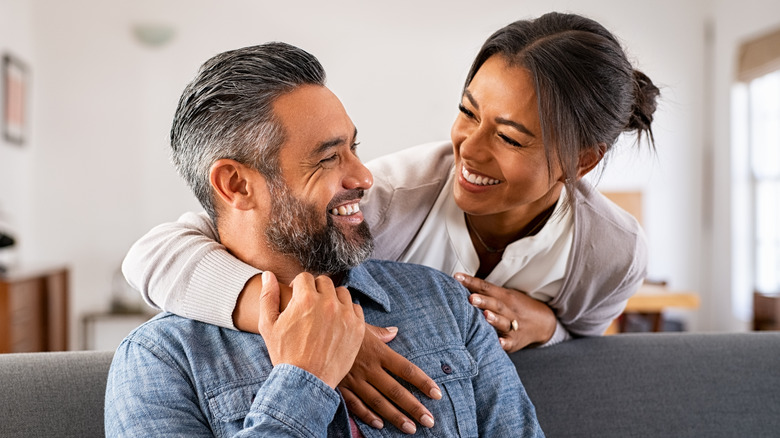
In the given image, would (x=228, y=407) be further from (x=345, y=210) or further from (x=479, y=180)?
(x=479, y=180)

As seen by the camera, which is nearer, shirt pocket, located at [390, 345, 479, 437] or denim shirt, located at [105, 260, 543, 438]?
denim shirt, located at [105, 260, 543, 438]

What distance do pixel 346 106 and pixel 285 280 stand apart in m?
4.65

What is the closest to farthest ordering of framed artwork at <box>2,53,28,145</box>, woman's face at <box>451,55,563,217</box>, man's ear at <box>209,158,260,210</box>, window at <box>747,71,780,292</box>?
man's ear at <box>209,158,260,210</box>
woman's face at <box>451,55,563,217</box>
framed artwork at <box>2,53,28,145</box>
window at <box>747,71,780,292</box>

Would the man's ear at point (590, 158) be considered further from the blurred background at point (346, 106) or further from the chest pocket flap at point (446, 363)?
the blurred background at point (346, 106)

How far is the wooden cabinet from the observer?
3689 millimetres

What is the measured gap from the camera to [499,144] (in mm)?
1480

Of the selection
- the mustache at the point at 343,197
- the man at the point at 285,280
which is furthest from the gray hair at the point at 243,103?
the mustache at the point at 343,197

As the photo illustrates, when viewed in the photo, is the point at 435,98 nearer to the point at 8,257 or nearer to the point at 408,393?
the point at 8,257

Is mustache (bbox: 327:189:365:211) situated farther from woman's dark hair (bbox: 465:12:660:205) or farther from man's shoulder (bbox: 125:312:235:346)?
woman's dark hair (bbox: 465:12:660:205)

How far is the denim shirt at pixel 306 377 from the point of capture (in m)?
1.10

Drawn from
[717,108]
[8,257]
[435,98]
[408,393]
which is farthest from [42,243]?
[717,108]

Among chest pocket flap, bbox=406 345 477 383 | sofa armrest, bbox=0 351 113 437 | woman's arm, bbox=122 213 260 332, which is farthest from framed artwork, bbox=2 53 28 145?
chest pocket flap, bbox=406 345 477 383

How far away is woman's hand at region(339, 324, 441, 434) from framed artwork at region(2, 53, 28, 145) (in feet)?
13.8

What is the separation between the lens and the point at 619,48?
5.03 ft
